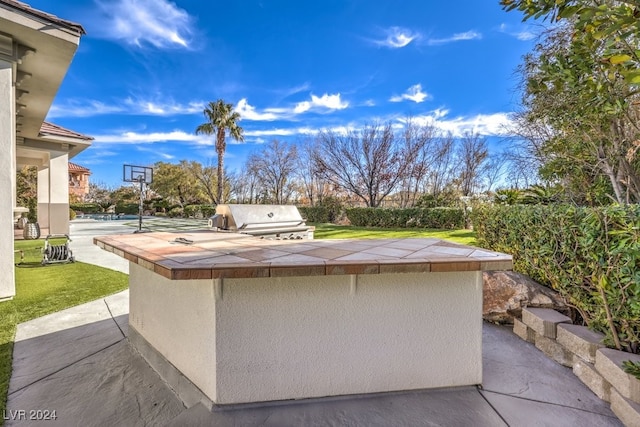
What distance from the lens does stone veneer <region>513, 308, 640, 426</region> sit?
1.89m

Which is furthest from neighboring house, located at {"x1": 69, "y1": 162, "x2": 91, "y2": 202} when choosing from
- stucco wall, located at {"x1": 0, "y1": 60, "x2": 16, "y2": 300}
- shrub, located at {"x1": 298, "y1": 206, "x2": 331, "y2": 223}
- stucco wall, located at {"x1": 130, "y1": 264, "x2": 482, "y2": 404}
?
stucco wall, located at {"x1": 130, "y1": 264, "x2": 482, "y2": 404}

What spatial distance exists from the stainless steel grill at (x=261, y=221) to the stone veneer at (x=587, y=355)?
133 inches

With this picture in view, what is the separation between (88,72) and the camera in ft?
34.9

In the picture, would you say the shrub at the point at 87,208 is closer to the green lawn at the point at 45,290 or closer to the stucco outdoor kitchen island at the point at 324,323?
the green lawn at the point at 45,290

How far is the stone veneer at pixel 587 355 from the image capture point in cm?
189

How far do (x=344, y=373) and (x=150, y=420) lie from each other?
1360 mm

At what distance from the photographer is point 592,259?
8.21ft

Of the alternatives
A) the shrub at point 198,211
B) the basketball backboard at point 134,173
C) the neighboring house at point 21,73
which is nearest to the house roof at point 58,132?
the neighboring house at point 21,73

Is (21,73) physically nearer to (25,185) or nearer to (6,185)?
(6,185)

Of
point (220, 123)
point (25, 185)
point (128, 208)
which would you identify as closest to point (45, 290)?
point (220, 123)

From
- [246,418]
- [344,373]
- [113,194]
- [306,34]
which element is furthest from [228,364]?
[113,194]

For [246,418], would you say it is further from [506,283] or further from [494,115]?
[494,115]

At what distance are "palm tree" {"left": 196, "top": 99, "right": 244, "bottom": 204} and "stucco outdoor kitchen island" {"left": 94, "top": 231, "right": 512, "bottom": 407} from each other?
64.1ft

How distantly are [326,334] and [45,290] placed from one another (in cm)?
558
